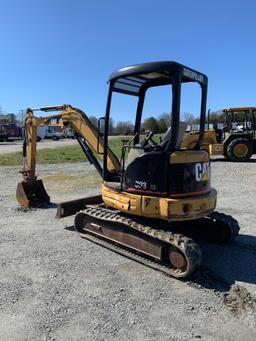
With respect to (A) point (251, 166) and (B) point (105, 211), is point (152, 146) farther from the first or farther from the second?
(A) point (251, 166)

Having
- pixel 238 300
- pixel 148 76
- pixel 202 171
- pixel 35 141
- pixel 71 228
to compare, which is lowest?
pixel 238 300

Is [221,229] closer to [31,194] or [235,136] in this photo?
[31,194]

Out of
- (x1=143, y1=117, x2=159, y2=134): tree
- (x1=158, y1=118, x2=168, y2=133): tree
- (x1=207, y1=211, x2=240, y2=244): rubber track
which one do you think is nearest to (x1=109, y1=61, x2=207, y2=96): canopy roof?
(x1=143, y1=117, x2=159, y2=134): tree

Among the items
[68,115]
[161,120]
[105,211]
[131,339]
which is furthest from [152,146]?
[68,115]

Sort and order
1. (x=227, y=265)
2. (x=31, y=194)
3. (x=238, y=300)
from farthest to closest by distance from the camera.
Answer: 1. (x=31, y=194)
2. (x=227, y=265)
3. (x=238, y=300)

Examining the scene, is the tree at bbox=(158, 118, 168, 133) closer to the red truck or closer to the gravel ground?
the gravel ground

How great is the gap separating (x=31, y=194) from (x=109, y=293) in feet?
17.5

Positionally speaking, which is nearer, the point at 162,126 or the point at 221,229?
the point at 162,126

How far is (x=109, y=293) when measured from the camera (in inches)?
197

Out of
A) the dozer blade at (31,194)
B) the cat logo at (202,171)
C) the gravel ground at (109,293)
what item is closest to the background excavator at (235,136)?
the dozer blade at (31,194)

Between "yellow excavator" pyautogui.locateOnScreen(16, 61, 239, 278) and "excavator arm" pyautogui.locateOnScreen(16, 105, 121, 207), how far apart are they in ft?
3.39

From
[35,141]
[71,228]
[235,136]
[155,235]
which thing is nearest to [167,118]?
[155,235]

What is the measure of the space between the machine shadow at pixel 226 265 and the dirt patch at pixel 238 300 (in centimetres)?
13

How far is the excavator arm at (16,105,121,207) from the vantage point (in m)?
8.48
